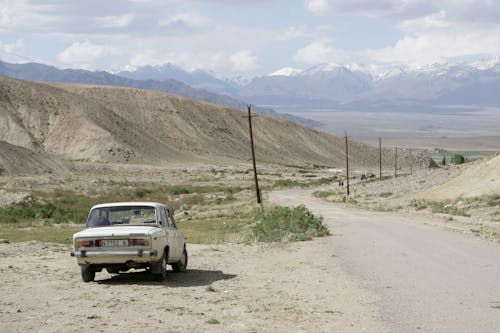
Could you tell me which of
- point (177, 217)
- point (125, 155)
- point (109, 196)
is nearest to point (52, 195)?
point (109, 196)

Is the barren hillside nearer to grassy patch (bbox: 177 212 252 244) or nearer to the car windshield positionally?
grassy patch (bbox: 177 212 252 244)

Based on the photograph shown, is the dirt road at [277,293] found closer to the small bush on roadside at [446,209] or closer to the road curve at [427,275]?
the road curve at [427,275]

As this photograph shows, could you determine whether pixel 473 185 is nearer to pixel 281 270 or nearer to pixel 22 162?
pixel 281 270

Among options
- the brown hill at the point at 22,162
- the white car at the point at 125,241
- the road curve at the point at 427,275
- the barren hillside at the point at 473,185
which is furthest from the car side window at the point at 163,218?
the brown hill at the point at 22,162

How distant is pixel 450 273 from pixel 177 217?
35094 millimetres

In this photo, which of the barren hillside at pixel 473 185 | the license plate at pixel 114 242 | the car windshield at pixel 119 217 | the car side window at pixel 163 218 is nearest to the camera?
the license plate at pixel 114 242

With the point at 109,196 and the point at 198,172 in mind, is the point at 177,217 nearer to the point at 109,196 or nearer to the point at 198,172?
the point at 109,196

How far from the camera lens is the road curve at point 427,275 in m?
11.8

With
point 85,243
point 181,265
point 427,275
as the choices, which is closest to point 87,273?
point 85,243

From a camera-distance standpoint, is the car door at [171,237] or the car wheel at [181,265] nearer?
the car door at [171,237]

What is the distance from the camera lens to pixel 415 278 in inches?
637

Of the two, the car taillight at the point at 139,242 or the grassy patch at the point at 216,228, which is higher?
the car taillight at the point at 139,242

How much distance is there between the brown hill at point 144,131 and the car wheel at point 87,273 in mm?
114726

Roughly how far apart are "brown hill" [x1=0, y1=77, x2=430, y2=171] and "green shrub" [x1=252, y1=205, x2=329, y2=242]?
102m
